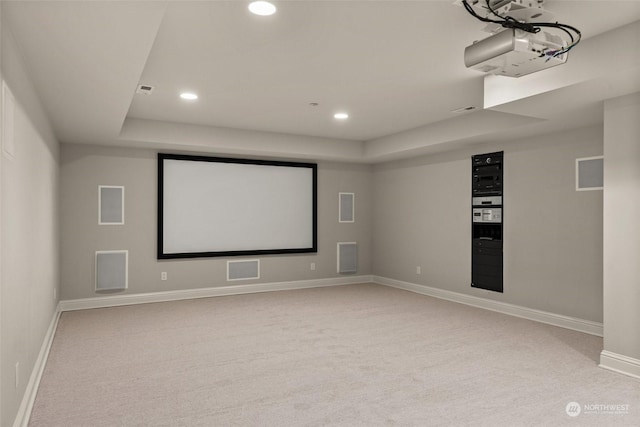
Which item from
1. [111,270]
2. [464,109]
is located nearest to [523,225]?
[464,109]

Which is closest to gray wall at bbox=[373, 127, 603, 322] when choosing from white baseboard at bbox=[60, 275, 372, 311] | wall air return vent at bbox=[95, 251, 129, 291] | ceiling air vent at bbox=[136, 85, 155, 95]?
white baseboard at bbox=[60, 275, 372, 311]

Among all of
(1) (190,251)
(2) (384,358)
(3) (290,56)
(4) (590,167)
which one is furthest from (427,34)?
(1) (190,251)

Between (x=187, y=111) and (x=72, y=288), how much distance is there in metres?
2.97

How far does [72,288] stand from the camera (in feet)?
20.1

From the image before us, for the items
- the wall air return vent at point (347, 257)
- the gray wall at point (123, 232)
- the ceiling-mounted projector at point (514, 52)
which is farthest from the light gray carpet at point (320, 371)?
the wall air return vent at point (347, 257)

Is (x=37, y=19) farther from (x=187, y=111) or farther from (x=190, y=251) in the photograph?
(x=190, y=251)

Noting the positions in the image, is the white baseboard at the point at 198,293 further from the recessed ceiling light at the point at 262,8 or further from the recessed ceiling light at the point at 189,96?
the recessed ceiling light at the point at 262,8

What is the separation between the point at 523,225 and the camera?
5715mm

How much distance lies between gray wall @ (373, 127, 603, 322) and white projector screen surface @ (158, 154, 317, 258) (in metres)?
1.75

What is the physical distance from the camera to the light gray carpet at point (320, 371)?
2883 mm

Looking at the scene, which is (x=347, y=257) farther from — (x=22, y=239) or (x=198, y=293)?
(x=22, y=239)

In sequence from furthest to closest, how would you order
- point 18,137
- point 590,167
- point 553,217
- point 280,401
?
1. point 553,217
2. point 590,167
3. point 280,401
4. point 18,137

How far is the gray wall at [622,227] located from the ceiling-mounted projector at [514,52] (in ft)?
3.93

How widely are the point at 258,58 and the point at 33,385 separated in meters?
2.99
